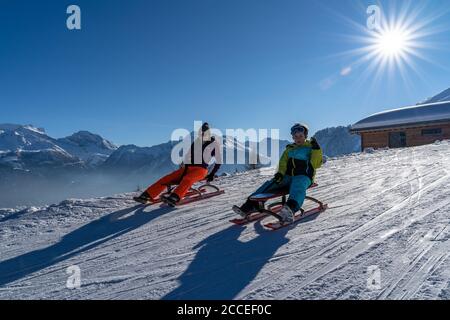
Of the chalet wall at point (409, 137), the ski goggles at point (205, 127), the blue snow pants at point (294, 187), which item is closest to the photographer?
the blue snow pants at point (294, 187)

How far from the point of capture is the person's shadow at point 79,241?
322cm

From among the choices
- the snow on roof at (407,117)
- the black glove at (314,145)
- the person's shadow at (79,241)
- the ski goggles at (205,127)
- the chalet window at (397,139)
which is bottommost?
the person's shadow at (79,241)

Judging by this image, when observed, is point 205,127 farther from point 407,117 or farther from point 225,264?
point 407,117

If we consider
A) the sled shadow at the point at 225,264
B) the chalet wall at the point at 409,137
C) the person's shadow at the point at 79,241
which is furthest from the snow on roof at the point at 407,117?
the sled shadow at the point at 225,264

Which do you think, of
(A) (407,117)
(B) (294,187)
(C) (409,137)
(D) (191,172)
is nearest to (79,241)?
(D) (191,172)

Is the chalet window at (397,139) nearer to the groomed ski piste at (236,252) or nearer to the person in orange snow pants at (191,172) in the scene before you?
the groomed ski piste at (236,252)

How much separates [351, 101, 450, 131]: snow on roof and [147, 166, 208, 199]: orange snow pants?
2248 centimetres

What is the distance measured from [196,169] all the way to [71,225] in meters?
2.30

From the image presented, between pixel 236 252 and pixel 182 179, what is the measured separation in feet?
9.05

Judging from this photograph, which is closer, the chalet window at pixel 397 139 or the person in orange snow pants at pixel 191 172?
the person in orange snow pants at pixel 191 172

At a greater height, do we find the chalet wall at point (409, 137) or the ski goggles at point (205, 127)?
the chalet wall at point (409, 137)

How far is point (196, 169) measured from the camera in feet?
19.5

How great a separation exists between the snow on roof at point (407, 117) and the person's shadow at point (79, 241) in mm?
23471

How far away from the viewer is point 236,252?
126 inches
